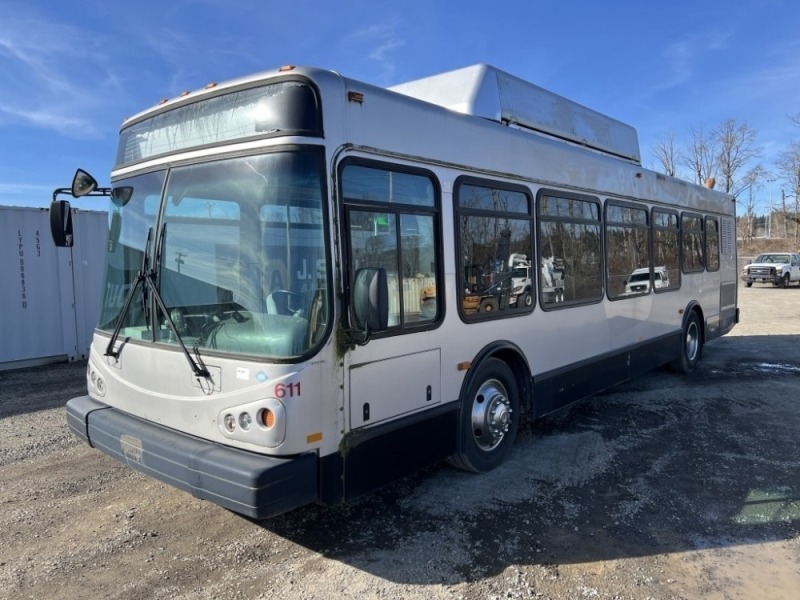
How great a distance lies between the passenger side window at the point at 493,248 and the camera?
4508 mm

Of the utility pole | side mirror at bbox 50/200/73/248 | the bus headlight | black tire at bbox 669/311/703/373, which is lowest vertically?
black tire at bbox 669/311/703/373

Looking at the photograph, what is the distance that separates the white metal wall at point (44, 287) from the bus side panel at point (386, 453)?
28.1ft

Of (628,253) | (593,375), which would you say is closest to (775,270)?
(628,253)

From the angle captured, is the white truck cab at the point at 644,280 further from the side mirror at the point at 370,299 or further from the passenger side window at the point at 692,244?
the side mirror at the point at 370,299

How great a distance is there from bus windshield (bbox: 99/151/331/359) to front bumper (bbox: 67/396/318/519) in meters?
0.58

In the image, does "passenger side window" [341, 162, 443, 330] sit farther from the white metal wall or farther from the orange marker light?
the white metal wall

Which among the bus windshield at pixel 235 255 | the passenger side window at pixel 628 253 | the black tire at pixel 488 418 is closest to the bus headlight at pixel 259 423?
the bus windshield at pixel 235 255

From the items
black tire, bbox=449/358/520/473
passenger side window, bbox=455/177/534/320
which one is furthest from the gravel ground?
passenger side window, bbox=455/177/534/320

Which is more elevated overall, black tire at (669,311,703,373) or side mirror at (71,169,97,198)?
side mirror at (71,169,97,198)

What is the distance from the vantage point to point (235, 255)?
3.48m

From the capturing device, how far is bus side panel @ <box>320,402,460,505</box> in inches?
134

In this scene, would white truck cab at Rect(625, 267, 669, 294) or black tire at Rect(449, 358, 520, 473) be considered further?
white truck cab at Rect(625, 267, 669, 294)

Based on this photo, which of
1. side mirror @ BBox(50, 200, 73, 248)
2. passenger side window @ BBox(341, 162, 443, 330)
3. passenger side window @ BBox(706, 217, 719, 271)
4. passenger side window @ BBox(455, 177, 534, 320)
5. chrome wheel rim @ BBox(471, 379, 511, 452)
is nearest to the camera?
passenger side window @ BBox(341, 162, 443, 330)

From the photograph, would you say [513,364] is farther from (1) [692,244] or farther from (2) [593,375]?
(1) [692,244]
